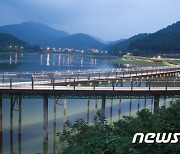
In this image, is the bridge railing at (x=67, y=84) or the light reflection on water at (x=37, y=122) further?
the bridge railing at (x=67, y=84)

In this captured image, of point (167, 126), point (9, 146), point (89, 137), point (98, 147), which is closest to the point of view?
point (98, 147)

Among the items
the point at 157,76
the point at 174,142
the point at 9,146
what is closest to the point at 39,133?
the point at 9,146

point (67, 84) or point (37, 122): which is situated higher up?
point (67, 84)

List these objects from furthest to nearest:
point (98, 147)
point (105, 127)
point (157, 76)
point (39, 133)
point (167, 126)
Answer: point (157, 76) → point (39, 133) → point (105, 127) → point (167, 126) → point (98, 147)

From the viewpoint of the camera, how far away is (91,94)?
35219 millimetres

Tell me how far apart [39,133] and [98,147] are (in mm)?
22485

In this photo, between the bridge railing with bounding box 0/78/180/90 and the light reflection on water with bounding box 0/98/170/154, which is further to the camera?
the bridge railing with bounding box 0/78/180/90

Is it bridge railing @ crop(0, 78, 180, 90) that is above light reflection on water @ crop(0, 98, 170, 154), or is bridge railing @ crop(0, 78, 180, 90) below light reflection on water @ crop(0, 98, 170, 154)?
above

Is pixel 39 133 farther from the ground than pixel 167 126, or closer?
closer

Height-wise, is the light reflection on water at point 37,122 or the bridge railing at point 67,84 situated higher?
the bridge railing at point 67,84

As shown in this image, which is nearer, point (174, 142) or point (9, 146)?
point (174, 142)

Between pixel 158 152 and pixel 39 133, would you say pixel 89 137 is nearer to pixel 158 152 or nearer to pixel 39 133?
pixel 158 152

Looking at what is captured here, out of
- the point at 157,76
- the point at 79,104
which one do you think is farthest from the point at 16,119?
the point at 157,76

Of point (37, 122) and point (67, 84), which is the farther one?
point (67, 84)
